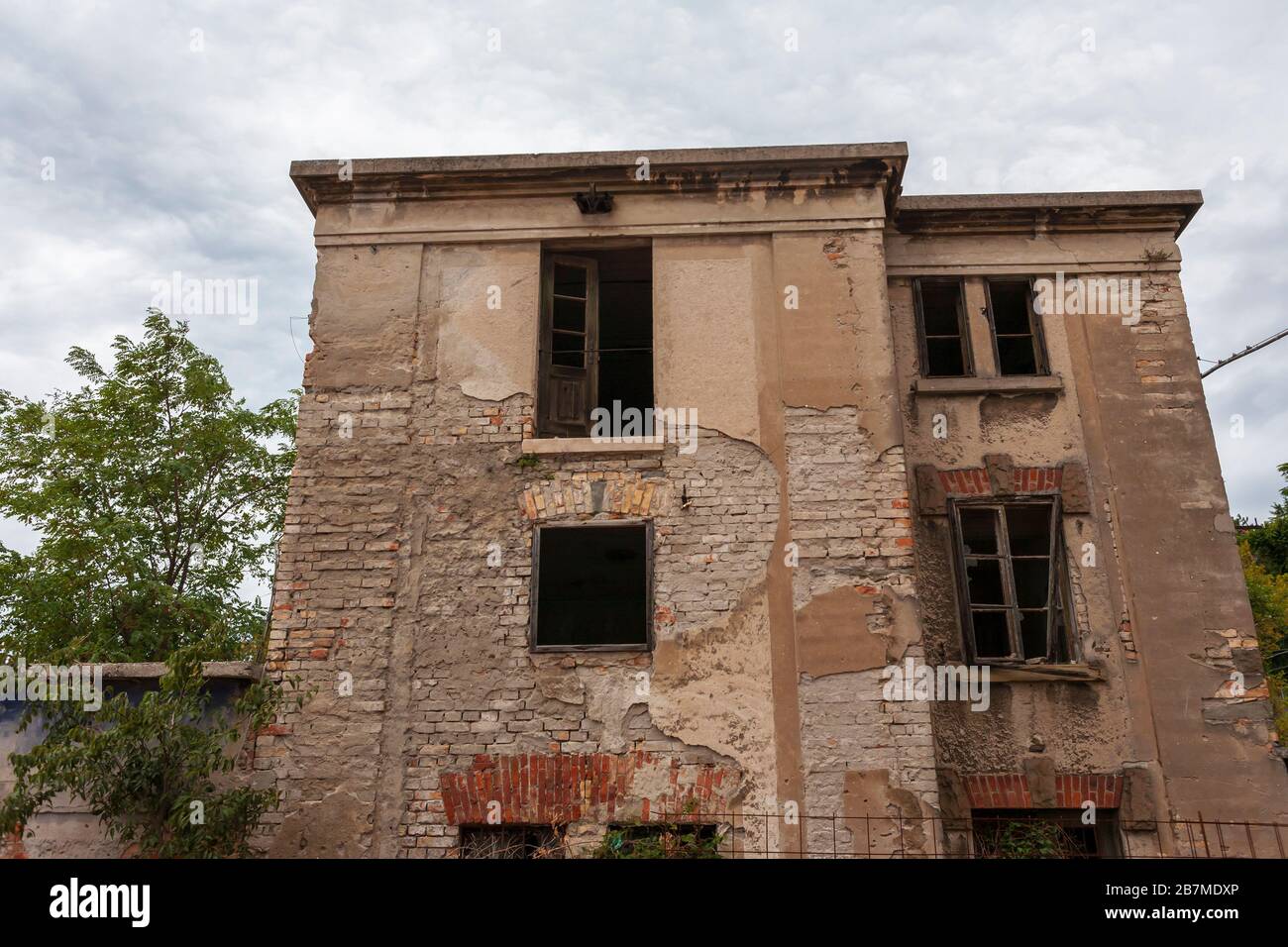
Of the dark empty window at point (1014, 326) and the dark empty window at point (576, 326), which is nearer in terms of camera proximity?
the dark empty window at point (576, 326)

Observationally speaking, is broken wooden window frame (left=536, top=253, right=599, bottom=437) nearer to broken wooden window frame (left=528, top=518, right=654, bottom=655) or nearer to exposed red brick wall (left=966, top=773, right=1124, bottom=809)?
broken wooden window frame (left=528, top=518, right=654, bottom=655)

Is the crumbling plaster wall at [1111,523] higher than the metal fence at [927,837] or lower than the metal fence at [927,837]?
higher

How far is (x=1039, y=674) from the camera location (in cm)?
796

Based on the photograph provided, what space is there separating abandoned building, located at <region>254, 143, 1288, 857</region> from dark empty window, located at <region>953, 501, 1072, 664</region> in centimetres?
3

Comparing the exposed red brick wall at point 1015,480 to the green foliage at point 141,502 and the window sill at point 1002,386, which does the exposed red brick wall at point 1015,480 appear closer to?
the window sill at point 1002,386

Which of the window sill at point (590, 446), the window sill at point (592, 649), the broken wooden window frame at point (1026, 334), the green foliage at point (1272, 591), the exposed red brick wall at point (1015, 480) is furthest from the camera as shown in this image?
the green foliage at point (1272, 591)

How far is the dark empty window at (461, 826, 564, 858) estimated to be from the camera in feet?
23.4

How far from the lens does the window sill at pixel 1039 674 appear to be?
7957 millimetres

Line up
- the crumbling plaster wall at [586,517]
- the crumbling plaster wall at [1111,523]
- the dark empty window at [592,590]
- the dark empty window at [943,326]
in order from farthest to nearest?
the dark empty window at [592,590] < the dark empty window at [943,326] < the crumbling plaster wall at [1111,523] < the crumbling plaster wall at [586,517]

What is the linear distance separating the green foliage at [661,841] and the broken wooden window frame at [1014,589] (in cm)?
279

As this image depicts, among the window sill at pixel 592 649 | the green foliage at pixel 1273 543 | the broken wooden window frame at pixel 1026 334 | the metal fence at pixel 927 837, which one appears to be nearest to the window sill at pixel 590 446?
the window sill at pixel 592 649

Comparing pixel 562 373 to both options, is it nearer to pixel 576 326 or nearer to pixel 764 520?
pixel 576 326

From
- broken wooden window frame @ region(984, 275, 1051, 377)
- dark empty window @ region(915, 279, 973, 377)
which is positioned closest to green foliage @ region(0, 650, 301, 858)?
dark empty window @ region(915, 279, 973, 377)
